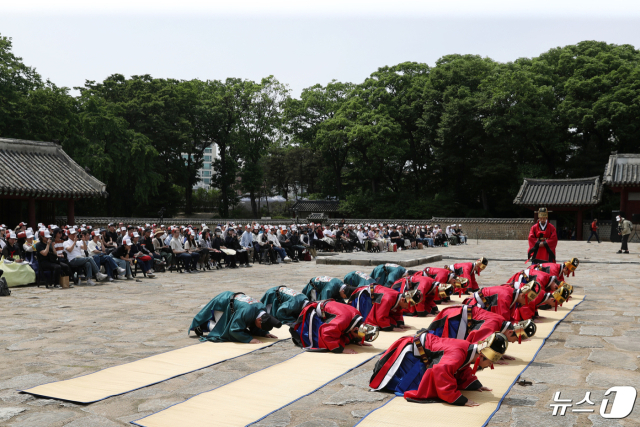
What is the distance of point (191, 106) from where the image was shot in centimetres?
4622

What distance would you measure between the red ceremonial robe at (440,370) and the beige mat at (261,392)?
0.76m

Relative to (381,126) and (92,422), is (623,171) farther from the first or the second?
(92,422)

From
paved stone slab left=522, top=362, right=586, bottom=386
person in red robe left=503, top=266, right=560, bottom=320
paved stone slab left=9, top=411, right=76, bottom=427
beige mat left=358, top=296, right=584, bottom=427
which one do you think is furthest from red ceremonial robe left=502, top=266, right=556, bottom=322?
paved stone slab left=9, top=411, right=76, bottom=427

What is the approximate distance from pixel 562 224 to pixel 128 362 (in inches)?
1543

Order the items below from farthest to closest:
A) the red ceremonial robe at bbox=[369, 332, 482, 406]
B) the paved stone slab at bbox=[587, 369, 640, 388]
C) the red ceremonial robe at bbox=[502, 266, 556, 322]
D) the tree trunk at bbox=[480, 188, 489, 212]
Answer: the tree trunk at bbox=[480, 188, 489, 212] → the red ceremonial robe at bbox=[502, 266, 556, 322] → the paved stone slab at bbox=[587, 369, 640, 388] → the red ceremonial robe at bbox=[369, 332, 482, 406]

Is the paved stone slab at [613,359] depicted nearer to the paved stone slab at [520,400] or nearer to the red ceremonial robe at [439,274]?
the paved stone slab at [520,400]

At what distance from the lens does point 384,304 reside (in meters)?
7.60

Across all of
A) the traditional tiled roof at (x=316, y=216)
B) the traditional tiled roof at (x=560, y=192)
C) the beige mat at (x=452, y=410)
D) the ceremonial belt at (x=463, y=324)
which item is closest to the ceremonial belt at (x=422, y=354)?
the beige mat at (x=452, y=410)

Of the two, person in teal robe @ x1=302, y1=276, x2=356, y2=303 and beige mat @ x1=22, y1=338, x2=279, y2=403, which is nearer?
beige mat @ x1=22, y1=338, x2=279, y2=403

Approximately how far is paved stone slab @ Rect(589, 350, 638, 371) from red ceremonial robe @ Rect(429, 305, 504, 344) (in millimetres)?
1419

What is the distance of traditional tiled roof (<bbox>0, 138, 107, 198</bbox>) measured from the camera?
75.2ft

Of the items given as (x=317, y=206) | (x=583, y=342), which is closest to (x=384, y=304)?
(x=583, y=342)

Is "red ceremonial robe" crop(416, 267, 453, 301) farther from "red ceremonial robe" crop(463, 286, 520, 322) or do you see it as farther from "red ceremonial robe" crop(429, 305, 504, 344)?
"red ceremonial robe" crop(429, 305, 504, 344)

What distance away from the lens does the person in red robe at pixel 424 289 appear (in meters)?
8.28
